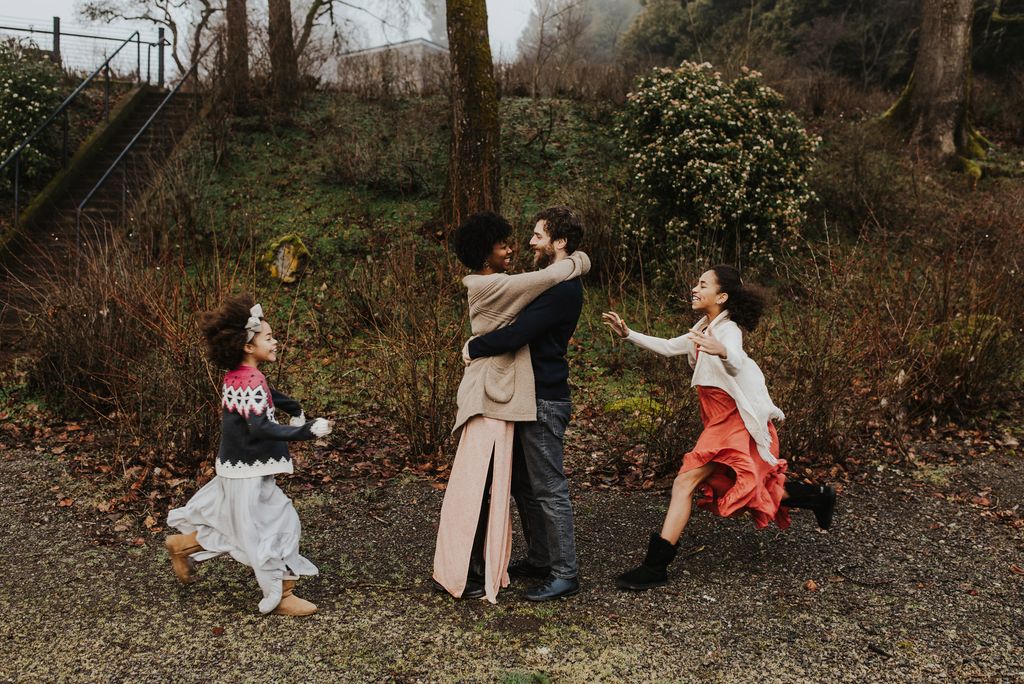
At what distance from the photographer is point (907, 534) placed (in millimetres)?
5184

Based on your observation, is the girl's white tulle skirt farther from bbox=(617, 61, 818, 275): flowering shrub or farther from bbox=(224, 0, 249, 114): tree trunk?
bbox=(224, 0, 249, 114): tree trunk

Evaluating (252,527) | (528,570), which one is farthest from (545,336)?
(252,527)

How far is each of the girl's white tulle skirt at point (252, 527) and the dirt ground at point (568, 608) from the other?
227 millimetres

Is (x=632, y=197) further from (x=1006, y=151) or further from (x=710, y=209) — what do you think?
(x=1006, y=151)

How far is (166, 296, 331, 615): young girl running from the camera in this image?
12.8ft

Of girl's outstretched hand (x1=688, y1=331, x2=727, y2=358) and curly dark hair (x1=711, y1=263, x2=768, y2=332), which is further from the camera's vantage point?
curly dark hair (x1=711, y1=263, x2=768, y2=332)

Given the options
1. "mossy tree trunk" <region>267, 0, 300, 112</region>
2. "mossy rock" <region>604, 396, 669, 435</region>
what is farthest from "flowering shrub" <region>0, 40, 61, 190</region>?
"mossy rock" <region>604, 396, 669, 435</region>

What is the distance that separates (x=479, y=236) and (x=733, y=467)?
172 centimetres

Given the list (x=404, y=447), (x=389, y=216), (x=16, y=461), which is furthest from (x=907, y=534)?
(x=389, y=216)

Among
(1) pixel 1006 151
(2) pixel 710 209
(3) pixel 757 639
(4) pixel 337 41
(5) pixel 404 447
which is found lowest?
(3) pixel 757 639

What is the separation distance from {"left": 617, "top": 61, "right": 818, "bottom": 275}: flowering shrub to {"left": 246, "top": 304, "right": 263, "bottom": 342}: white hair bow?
6830mm

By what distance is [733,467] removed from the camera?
14.0 ft

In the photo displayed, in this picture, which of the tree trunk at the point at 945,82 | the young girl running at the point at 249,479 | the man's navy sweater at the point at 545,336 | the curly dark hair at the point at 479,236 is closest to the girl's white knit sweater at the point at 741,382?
the man's navy sweater at the point at 545,336

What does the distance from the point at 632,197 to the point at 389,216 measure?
3.57 m
